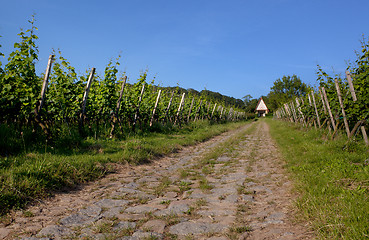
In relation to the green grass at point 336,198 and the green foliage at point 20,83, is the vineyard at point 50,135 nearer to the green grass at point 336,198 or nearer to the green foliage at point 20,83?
the green foliage at point 20,83

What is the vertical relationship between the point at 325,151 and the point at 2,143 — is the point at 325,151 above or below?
above

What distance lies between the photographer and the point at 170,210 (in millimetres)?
3291

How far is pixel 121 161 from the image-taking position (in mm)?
6090

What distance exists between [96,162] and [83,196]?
5.11 ft

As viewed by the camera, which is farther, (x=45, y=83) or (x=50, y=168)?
(x=45, y=83)

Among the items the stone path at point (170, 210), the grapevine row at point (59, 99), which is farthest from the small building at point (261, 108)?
the stone path at point (170, 210)

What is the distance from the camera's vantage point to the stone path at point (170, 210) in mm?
2598

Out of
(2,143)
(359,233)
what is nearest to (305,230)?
(359,233)

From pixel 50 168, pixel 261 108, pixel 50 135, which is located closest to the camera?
pixel 50 168

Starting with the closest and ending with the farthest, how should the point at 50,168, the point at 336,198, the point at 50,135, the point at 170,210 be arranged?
the point at 336,198
the point at 170,210
the point at 50,168
the point at 50,135

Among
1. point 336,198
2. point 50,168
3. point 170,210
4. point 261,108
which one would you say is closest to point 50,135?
point 50,168

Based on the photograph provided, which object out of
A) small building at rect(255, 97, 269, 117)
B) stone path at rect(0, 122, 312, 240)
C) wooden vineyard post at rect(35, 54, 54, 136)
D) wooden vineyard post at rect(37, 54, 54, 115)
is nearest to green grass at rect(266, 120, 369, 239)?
stone path at rect(0, 122, 312, 240)

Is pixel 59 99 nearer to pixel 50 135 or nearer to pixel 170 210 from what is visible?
pixel 50 135

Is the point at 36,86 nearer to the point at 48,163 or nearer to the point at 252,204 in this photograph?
the point at 48,163
